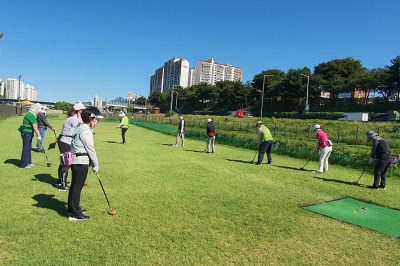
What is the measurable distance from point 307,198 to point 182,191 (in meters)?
2.93

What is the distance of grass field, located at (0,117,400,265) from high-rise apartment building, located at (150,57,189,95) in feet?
427

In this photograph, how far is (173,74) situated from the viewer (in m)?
146

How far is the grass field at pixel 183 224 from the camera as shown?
3.89 meters

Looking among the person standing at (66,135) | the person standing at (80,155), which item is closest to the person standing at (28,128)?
the person standing at (66,135)

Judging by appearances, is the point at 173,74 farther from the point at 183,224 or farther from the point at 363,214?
the point at 183,224

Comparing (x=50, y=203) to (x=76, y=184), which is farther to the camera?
(x=50, y=203)

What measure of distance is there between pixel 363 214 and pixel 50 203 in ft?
20.1

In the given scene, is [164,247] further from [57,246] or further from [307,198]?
[307,198]

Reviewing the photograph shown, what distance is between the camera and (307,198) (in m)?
7.02

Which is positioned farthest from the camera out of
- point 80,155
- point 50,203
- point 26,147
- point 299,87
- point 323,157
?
point 299,87

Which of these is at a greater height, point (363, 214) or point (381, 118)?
point (381, 118)

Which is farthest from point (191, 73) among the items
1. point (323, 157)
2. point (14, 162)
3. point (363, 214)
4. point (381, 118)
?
point (363, 214)

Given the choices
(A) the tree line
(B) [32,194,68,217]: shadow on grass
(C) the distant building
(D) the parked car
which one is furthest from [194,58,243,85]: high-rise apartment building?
(B) [32,194,68,217]: shadow on grass

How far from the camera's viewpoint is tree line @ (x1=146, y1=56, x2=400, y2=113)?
4859 centimetres
